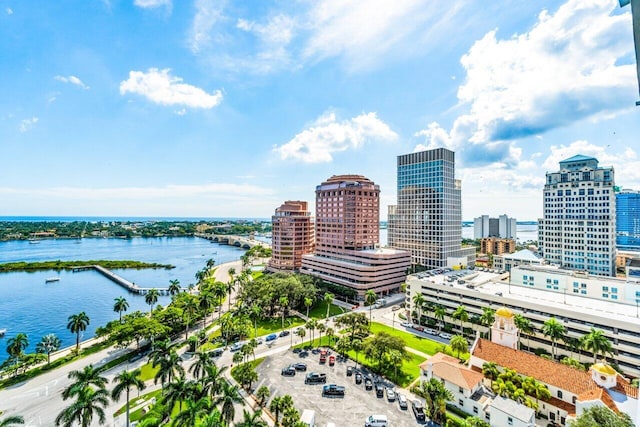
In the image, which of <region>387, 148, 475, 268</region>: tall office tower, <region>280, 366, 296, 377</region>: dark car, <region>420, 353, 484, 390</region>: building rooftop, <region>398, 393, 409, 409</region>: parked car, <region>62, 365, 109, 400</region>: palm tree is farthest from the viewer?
<region>387, 148, 475, 268</region>: tall office tower

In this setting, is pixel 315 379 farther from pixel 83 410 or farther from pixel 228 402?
pixel 83 410

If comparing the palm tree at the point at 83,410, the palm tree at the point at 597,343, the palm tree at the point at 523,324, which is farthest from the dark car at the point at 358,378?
the palm tree at the point at 597,343

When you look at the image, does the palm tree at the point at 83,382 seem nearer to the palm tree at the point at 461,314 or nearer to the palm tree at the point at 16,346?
the palm tree at the point at 16,346

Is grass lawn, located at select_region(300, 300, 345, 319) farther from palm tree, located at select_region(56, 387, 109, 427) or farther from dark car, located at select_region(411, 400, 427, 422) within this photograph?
palm tree, located at select_region(56, 387, 109, 427)

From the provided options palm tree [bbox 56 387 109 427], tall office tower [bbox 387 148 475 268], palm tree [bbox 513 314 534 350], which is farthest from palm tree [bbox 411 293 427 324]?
palm tree [bbox 56 387 109 427]

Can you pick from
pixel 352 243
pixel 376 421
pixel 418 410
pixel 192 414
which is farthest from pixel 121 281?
pixel 418 410

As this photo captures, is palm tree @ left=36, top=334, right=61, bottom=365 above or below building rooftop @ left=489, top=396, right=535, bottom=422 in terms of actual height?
below
